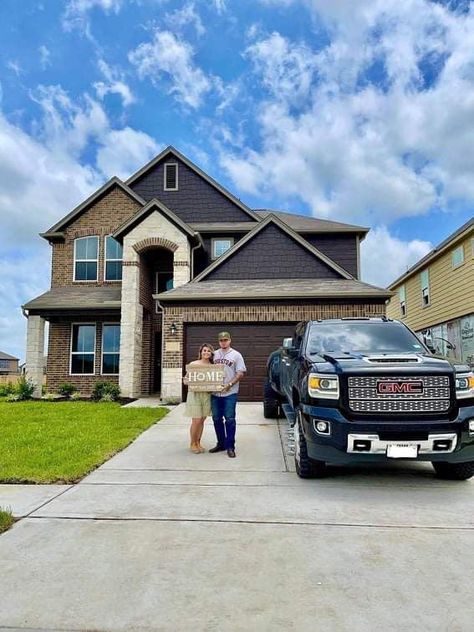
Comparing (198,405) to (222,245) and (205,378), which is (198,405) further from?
→ (222,245)

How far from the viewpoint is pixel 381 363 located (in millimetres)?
5215

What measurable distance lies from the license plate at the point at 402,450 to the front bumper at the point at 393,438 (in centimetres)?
4

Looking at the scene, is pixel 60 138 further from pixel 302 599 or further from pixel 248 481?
pixel 302 599

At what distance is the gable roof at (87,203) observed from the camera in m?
17.8

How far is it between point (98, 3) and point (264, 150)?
10.4 meters

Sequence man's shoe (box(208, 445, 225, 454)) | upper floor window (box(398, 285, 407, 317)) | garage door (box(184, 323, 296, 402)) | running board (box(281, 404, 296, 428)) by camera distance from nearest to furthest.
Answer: running board (box(281, 404, 296, 428)) → man's shoe (box(208, 445, 225, 454)) → garage door (box(184, 323, 296, 402)) → upper floor window (box(398, 285, 407, 317))

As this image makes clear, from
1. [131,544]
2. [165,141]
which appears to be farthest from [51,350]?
[131,544]

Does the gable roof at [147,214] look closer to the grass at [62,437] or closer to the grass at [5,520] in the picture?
the grass at [62,437]

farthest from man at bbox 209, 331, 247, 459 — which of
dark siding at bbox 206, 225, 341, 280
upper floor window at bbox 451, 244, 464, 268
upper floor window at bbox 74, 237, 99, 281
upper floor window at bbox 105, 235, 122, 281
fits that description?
upper floor window at bbox 451, 244, 464, 268

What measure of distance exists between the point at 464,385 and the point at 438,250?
51.8 ft

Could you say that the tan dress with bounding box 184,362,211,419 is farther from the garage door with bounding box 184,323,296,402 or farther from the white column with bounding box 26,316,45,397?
the white column with bounding box 26,316,45,397

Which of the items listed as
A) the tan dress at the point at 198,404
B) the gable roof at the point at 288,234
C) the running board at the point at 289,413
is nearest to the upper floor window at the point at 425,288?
the gable roof at the point at 288,234

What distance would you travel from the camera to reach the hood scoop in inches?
207

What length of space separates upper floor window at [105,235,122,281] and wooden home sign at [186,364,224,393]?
11605mm
